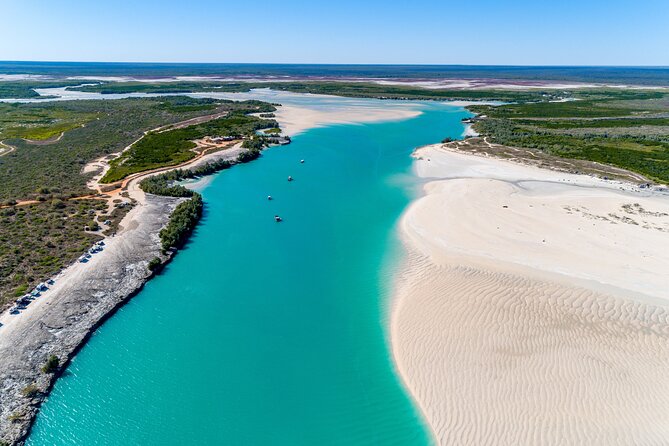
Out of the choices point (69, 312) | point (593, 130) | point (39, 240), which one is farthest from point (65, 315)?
point (593, 130)

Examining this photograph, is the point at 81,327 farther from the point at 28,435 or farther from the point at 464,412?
the point at 464,412

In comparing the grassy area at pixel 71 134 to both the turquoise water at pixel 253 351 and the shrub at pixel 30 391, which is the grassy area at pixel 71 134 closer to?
the turquoise water at pixel 253 351

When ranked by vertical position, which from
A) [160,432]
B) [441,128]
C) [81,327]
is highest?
[441,128]

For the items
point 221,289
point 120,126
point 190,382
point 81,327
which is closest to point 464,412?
point 190,382

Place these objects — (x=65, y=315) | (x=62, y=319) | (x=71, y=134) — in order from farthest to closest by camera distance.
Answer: (x=71, y=134) → (x=65, y=315) → (x=62, y=319)

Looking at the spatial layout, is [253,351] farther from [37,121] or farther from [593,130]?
[37,121]

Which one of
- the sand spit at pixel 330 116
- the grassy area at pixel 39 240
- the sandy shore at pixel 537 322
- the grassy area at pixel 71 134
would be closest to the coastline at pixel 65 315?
the grassy area at pixel 39 240
